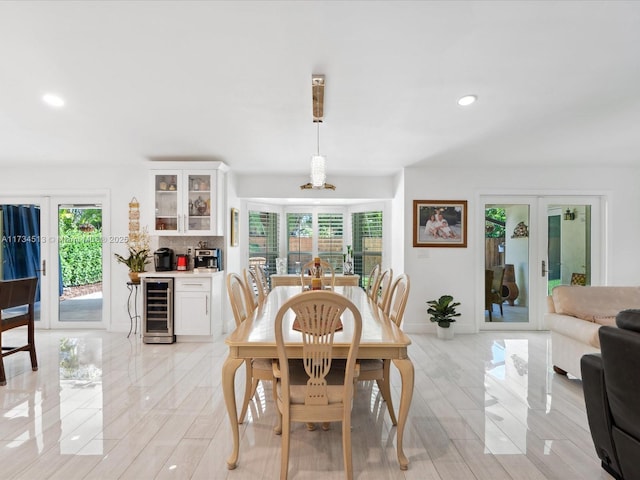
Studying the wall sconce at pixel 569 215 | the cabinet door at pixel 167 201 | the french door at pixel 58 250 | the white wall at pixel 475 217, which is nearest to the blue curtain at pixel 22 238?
the french door at pixel 58 250

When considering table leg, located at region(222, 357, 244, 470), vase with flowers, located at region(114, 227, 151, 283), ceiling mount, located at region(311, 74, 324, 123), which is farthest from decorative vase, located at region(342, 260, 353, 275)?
table leg, located at region(222, 357, 244, 470)

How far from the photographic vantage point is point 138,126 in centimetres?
366

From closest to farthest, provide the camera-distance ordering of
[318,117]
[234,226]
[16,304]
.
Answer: [318,117] < [16,304] < [234,226]

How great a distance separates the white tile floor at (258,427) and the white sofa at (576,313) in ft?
0.76

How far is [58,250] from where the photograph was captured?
17.2ft

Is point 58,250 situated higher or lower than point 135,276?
higher

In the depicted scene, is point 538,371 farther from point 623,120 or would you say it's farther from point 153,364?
point 153,364

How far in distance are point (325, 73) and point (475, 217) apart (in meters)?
3.53

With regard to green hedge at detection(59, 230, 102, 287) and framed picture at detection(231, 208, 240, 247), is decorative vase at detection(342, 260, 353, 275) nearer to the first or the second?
framed picture at detection(231, 208, 240, 247)

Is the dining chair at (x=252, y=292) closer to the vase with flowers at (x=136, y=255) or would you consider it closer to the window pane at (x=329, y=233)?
the vase with flowers at (x=136, y=255)

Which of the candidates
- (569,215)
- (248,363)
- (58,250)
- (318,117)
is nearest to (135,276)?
(58,250)

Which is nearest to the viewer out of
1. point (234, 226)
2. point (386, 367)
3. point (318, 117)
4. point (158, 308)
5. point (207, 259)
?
point (386, 367)

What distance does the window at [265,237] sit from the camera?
6.21 metres

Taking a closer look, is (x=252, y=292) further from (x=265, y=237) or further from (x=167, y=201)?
(x=265, y=237)
